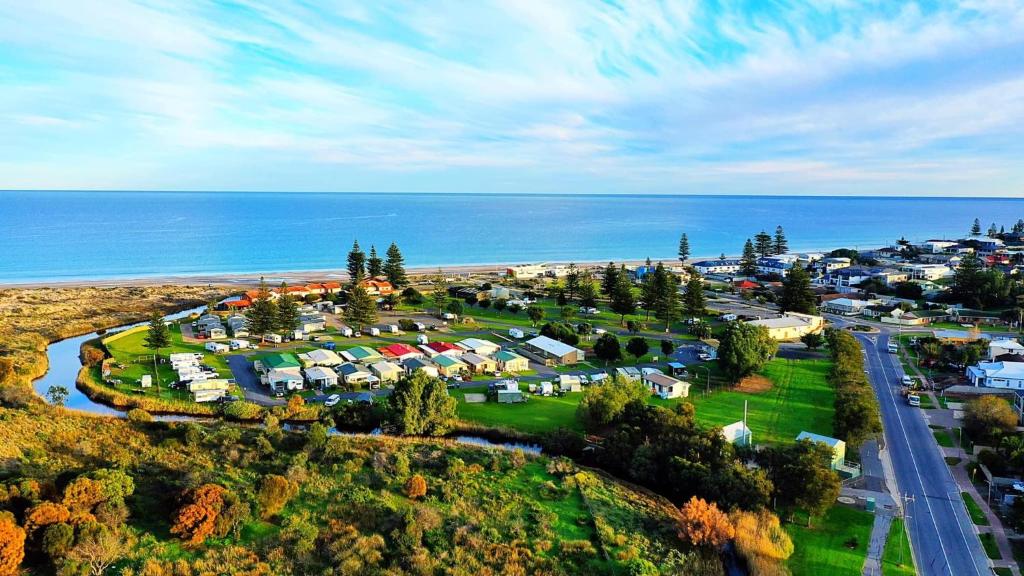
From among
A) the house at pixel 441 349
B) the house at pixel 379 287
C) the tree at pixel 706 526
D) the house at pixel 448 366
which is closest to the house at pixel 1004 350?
the tree at pixel 706 526

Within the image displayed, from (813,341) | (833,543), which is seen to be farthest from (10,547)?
(813,341)

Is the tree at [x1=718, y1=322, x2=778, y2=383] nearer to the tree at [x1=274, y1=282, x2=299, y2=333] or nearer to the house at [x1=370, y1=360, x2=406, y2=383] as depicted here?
the house at [x1=370, y1=360, x2=406, y2=383]

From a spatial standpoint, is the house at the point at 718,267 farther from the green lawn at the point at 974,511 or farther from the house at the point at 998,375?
the green lawn at the point at 974,511

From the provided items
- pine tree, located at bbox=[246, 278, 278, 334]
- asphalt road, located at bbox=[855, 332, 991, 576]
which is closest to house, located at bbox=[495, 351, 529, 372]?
pine tree, located at bbox=[246, 278, 278, 334]

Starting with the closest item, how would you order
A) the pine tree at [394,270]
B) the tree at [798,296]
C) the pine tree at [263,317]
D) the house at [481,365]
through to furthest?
the house at [481,365]
the pine tree at [263,317]
the tree at [798,296]
the pine tree at [394,270]

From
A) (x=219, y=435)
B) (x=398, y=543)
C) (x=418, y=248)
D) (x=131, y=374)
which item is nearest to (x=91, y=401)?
(x=131, y=374)

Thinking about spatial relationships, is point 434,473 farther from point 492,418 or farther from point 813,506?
point 813,506

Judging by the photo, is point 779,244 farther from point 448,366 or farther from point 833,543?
point 833,543

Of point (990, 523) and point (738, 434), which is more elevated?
point (738, 434)
